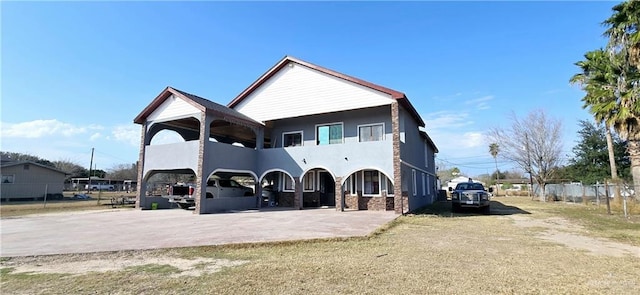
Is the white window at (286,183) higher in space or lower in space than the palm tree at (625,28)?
lower

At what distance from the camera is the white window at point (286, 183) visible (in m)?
19.9

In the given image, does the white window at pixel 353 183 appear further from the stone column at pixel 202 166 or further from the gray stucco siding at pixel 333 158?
the stone column at pixel 202 166

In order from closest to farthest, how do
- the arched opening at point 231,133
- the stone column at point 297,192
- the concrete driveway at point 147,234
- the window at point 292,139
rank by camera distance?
the concrete driveway at point 147,234 < the stone column at point 297,192 < the window at point 292,139 < the arched opening at point 231,133

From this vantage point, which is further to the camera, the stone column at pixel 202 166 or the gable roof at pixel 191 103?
the gable roof at pixel 191 103

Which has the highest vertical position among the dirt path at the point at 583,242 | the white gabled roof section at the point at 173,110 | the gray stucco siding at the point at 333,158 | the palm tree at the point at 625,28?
the palm tree at the point at 625,28

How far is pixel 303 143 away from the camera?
19703mm

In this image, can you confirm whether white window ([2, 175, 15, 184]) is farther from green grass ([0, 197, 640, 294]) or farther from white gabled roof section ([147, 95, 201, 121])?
green grass ([0, 197, 640, 294])

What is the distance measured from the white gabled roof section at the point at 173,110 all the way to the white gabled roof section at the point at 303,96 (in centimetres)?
375

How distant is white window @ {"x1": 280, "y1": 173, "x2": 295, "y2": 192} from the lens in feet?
65.4

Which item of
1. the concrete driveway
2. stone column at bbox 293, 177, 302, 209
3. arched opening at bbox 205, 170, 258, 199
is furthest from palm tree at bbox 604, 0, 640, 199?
arched opening at bbox 205, 170, 258, 199

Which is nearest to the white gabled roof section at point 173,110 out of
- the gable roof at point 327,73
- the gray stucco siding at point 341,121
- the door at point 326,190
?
the gable roof at point 327,73

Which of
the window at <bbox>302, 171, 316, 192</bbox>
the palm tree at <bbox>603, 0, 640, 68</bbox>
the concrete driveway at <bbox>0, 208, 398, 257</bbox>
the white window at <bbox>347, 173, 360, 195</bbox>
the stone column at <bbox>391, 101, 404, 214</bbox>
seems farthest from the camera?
the window at <bbox>302, 171, 316, 192</bbox>

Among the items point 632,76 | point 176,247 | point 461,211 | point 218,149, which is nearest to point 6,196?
point 218,149

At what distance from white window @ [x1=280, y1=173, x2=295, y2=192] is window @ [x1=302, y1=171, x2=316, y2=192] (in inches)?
36.1
